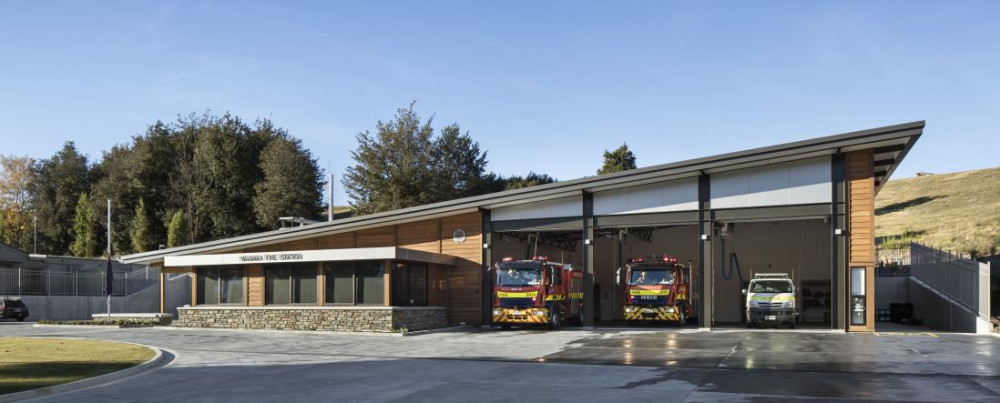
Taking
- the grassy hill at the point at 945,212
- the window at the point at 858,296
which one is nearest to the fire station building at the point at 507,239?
the window at the point at 858,296

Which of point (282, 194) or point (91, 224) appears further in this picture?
point (91, 224)

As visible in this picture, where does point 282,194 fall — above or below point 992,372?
above

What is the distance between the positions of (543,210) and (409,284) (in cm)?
613

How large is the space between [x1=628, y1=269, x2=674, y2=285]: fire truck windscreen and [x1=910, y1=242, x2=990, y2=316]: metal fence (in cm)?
1013

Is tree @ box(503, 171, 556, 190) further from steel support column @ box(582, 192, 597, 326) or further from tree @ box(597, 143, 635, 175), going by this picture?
steel support column @ box(582, 192, 597, 326)

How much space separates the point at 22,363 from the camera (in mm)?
17469

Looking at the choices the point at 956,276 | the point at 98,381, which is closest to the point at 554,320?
the point at 956,276

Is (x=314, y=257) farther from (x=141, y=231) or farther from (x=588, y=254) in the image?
(x=141, y=231)

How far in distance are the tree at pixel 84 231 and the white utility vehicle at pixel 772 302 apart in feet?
201

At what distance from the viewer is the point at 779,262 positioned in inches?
1601

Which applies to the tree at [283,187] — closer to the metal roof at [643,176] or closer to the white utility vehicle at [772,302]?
the metal roof at [643,176]

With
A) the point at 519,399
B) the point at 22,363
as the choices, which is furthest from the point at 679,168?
the point at 22,363

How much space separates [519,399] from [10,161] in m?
92.7

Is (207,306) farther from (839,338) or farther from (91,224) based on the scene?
(91,224)
